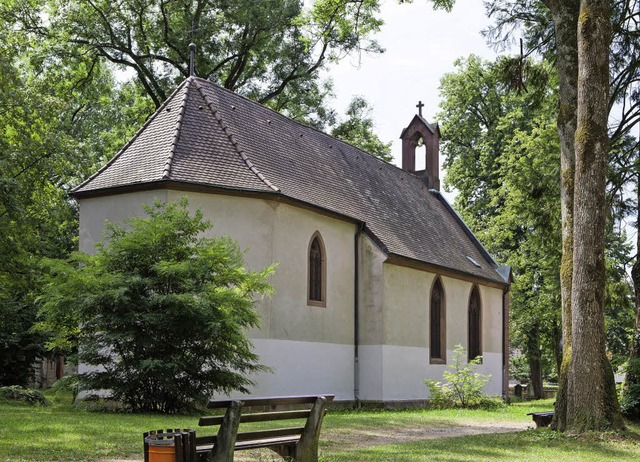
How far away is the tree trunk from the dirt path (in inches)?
937

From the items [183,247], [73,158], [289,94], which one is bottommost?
[183,247]

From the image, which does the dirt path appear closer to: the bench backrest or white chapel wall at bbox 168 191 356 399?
the bench backrest

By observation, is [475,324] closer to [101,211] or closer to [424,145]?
[424,145]

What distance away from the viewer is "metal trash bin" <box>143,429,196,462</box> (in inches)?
289

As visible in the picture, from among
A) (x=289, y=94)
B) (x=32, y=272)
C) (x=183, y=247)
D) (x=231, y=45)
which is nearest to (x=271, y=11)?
(x=231, y=45)

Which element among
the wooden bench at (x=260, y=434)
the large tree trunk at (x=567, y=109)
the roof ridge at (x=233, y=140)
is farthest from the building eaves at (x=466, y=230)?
the wooden bench at (x=260, y=434)

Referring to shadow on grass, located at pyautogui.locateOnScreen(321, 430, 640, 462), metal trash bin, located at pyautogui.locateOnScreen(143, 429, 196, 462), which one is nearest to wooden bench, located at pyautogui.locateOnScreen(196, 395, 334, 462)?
metal trash bin, located at pyautogui.locateOnScreen(143, 429, 196, 462)

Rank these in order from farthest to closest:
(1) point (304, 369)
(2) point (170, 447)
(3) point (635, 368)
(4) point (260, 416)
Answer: (1) point (304, 369), (3) point (635, 368), (4) point (260, 416), (2) point (170, 447)

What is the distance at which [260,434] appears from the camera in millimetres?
8914

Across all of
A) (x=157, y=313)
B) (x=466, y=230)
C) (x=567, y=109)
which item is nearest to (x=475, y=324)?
(x=466, y=230)

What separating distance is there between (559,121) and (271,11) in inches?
833

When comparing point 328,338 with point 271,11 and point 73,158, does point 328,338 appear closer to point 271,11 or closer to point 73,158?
point 73,158

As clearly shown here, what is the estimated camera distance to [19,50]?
98.2ft

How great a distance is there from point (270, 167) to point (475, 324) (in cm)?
1312
